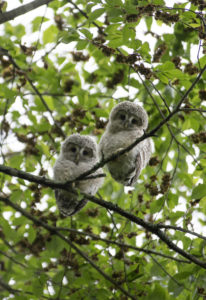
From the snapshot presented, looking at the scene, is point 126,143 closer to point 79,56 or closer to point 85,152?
point 85,152

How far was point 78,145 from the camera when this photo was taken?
3377 mm

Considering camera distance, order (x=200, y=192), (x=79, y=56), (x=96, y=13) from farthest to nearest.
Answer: (x=79, y=56), (x=200, y=192), (x=96, y=13)

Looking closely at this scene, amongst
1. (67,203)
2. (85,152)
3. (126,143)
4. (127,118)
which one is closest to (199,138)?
(127,118)

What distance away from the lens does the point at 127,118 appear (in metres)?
3.30

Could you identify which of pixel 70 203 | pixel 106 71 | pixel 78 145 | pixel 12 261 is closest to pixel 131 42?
pixel 78 145

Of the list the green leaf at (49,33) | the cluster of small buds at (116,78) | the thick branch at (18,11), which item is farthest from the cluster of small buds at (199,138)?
the green leaf at (49,33)

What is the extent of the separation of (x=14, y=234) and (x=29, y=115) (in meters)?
1.44

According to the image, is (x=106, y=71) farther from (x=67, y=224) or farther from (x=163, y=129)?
(x=67, y=224)

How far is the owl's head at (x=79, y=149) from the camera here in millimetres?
3365

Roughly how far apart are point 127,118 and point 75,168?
666 millimetres

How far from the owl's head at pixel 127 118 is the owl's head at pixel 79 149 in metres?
0.26

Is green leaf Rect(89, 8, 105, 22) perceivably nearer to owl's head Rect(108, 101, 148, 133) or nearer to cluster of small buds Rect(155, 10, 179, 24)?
cluster of small buds Rect(155, 10, 179, 24)

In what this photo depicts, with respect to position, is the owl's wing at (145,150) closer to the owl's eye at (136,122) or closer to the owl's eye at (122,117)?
the owl's eye at (136,122)

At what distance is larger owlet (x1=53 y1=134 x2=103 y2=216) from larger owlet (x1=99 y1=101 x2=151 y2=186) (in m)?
0.24
